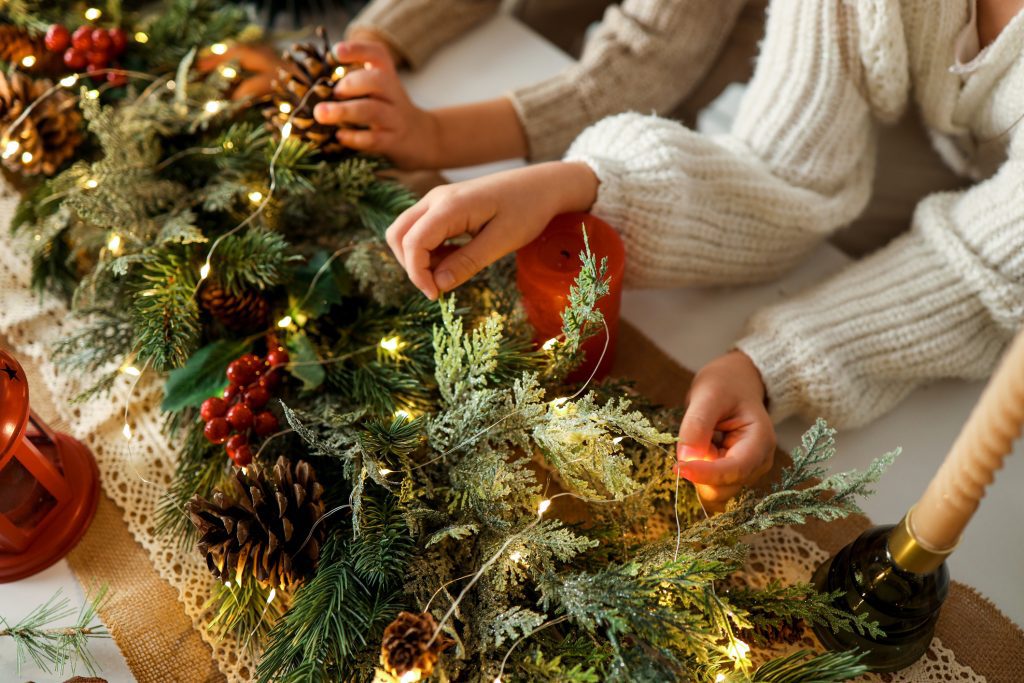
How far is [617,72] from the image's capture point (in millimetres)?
822

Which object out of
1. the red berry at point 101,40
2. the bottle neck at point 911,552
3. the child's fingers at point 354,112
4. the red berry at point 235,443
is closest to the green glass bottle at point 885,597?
the bottle neck at point 911,552

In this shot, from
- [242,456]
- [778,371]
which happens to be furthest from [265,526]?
[778,371]

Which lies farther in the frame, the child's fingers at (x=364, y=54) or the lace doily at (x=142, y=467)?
the child's fingers at (x=364, y=54)

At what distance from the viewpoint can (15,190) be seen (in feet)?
2.54

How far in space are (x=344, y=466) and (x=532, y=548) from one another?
5.5 inches

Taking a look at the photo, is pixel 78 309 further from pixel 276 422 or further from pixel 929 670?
pixel 929 670

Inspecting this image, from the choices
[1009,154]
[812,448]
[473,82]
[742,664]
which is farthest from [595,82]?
[742,664]

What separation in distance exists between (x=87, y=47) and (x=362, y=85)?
0.32 meters

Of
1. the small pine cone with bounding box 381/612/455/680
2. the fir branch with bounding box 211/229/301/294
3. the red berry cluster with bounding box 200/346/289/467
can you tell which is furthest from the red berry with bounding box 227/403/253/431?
the small pine cone with bounding box 381/612/455/680

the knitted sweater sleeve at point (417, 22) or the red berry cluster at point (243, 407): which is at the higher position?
the knitted sweater sleeve at point (417, 22)

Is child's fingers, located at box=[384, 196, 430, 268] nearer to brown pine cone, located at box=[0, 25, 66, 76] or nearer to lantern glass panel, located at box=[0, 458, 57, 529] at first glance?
lantern glass panel, located at box=[0, 458, 57, 529]

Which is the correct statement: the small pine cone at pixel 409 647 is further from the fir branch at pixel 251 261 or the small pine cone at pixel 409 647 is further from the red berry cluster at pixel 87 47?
the red berry cluster at pixel 87 47

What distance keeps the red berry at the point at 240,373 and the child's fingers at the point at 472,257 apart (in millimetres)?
168

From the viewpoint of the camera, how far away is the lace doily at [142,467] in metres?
0.52
